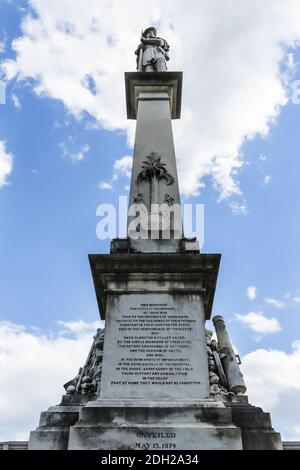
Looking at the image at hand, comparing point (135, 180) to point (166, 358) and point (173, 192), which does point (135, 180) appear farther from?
point (166, 358)

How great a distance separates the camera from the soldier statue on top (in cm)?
1320

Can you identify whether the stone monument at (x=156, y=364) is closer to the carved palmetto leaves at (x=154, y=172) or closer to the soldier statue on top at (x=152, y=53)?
the carved palmetto leaves at (x=154, y=172)

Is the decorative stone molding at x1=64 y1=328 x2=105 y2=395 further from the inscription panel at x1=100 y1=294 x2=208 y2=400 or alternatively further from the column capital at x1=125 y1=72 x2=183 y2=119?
the column capital at x1=125 y1=72 x2=183 y2=119

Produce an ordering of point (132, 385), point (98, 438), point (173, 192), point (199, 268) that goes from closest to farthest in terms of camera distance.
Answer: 1. point (98, 438)
2. point (132, 385)
3. point (199, 268)
4. point (173, 192)

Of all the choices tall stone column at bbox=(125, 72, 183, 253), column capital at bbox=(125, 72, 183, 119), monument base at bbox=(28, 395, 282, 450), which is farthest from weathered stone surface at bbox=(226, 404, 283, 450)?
column capital at bbox=(125, 72, 183, 119)

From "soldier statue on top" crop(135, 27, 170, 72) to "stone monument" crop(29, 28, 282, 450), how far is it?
17.1ft

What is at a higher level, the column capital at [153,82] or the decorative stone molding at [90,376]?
the column capital at [153,82]

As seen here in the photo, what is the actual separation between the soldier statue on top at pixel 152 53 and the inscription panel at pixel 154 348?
25.8ft

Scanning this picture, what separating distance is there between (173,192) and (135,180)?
2.93 feet

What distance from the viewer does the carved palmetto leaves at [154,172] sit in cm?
1008

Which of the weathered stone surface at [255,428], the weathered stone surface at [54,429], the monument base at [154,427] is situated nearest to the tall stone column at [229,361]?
the weathered stone surface at [255,428]

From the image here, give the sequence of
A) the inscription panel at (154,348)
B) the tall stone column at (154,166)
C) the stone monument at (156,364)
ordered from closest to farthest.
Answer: the stone monument at (156,364) → the inscription panel at (154,348) → the tall stone column at (154,166)

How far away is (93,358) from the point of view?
8086 mm
